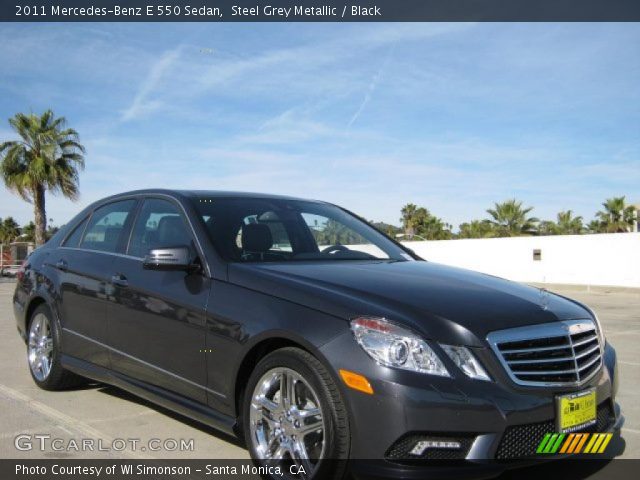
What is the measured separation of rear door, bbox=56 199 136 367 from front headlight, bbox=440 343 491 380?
103 inches

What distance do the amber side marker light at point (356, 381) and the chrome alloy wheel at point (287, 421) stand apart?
0.21 metres

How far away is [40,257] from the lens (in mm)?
6020

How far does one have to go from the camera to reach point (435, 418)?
297 centimetres

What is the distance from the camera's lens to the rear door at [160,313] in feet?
13.0

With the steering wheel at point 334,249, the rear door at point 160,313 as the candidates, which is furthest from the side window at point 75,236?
the steering wheel at point 334,249

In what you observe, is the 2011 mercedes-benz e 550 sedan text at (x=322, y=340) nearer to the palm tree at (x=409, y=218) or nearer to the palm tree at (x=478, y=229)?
the palm tree at (x=478, y=229)

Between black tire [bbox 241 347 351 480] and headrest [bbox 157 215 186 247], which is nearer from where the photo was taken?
black tire [bbox 241 347 351 480]

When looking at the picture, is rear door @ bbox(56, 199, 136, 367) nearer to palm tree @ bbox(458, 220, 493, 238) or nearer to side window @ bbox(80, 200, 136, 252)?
side window @ bbox(80, 200, 136, 252)

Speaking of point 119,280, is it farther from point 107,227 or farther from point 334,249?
point 334,249

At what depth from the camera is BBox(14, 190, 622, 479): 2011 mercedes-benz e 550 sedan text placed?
3.01 m

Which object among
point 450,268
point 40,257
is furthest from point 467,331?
point 40,257

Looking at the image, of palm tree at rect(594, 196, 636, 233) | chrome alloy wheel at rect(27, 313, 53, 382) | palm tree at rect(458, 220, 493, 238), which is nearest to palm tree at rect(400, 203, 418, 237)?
palm tree at rect(458, 220, 493, 238)

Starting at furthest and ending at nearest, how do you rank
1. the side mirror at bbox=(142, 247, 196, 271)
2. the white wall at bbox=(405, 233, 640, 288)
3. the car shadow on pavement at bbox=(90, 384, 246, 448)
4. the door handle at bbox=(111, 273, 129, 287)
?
the white wall at bbox=(405, 233, 640, 288) → the door handle at bbox=(111, 273, 129, 287) → the car shadow on pavement at bbox=(90, 384, 246, 448) → the side mirror at bbox=(142, 247, 196, 271)

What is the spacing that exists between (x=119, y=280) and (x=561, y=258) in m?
25.7
